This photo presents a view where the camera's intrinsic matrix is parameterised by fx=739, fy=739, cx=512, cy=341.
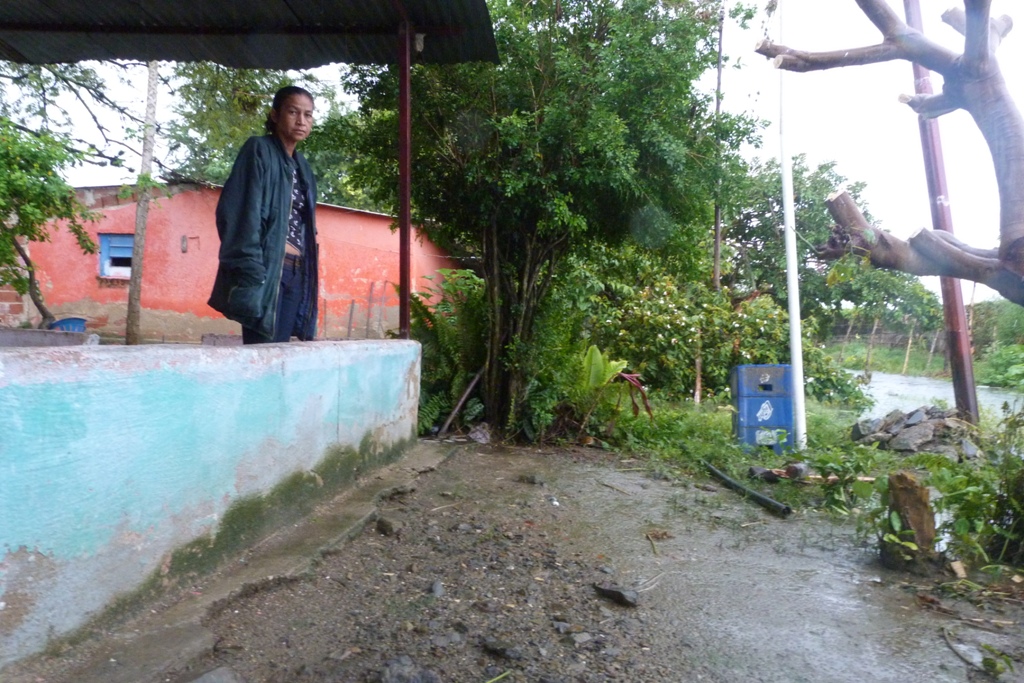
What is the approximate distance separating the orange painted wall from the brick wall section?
773mm

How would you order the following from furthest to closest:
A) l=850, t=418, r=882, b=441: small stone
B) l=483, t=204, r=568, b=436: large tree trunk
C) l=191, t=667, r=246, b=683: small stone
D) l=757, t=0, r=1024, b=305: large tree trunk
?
1. l=850, t=418, r=882, b=441: small stone
2. l=483, t=204, r=568, b=436: large tree trunk
3. l=757, t=0, r=1024, b=305: large tree trunk
4. l=191, t=667, r=246, b=683: small stone

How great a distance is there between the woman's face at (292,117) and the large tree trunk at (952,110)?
2205mm

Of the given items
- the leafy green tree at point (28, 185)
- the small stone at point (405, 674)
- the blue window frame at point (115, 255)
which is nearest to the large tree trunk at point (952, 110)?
the small stone at point (405, 674)

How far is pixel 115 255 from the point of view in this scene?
1442 cm

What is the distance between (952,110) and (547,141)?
10.6 feet

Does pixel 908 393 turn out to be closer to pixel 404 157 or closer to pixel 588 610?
pixel 404 157

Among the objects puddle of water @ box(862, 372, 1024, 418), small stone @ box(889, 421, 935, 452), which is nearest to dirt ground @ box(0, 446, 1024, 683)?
small stone @ box(889, 421, 935, 452)

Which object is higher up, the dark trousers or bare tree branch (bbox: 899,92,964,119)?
bare tree branch (bbox: 899,92,964,119)

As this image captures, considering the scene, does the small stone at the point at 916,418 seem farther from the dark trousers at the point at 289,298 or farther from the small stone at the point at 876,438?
the dark trousers at the point at 289,298

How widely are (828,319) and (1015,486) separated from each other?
13191mm

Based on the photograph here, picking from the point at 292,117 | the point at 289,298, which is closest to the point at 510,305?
the point at 289,298

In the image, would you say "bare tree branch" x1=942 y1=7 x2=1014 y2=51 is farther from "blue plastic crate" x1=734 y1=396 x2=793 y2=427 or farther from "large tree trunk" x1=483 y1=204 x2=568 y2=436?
"blue plastic crate" x1=734 y1=396 x2=793 y2=427

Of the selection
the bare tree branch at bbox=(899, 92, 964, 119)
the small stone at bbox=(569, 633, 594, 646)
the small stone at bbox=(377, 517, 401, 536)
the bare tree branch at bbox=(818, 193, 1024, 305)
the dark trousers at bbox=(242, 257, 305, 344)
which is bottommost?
the small stone at bbox=(569, 633, 594, 646)

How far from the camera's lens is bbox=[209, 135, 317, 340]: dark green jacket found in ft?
11.2
